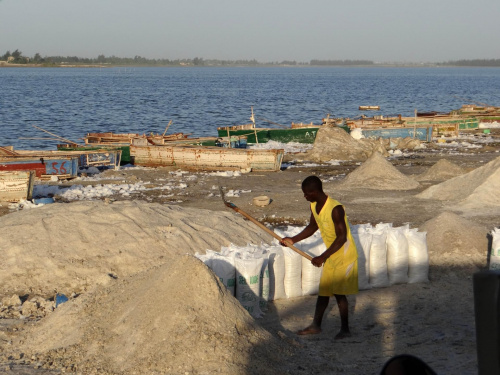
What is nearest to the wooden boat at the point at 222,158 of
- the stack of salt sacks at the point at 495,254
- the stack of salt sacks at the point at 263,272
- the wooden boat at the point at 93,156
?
the wooden boat at the point at 93,156

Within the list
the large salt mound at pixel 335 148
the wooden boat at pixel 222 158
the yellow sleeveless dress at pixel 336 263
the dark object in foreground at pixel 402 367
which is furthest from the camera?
the large salt mound at pixel 335 148

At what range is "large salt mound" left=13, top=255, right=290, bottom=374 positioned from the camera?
531cm

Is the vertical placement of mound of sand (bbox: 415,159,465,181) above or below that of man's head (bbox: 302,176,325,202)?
below

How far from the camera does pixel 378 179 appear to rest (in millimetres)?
16500

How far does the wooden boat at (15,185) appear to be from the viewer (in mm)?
14750

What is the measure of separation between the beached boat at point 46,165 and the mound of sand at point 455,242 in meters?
12.1

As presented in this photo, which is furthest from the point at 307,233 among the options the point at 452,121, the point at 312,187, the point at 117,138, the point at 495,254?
the point at 452,121

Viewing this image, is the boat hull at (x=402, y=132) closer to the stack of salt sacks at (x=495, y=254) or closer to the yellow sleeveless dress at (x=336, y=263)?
the stack of salt sacks at (x=495, y=254)

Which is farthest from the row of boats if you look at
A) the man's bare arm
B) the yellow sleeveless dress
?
the yellow sleeveless dress

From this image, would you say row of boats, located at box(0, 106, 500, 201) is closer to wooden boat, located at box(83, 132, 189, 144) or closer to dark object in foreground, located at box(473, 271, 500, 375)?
wooden boat, located at box(83, 132, 189, 144)

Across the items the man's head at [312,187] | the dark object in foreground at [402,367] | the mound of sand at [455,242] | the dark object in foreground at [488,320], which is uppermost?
the dark object in foreground at [488,320]

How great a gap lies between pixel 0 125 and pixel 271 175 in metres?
26.4

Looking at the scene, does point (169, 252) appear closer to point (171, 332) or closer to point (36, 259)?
point (36, 259)

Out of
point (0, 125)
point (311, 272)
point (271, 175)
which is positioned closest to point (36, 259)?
point (311, 272)
